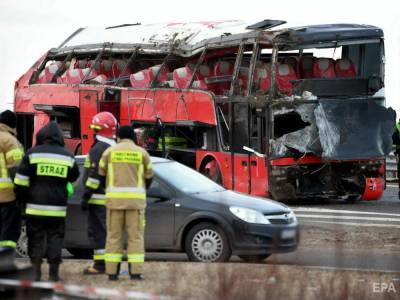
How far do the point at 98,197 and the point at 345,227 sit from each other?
24.2 ft

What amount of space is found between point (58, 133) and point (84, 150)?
16.2m

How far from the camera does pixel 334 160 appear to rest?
23891 mm

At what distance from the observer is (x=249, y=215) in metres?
15.3

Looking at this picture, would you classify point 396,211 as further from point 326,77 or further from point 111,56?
point 111,56

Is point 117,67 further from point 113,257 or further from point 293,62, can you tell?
point 113,257

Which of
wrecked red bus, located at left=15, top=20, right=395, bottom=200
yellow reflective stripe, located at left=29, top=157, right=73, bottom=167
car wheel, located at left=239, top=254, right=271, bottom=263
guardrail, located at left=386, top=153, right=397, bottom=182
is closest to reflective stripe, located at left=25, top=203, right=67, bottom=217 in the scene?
yellow reflective stripe, located at left=29, top=157, right=73, bottom=167

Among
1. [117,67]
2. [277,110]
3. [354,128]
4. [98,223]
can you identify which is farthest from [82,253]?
[117,67]

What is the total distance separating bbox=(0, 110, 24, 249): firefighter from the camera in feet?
45.3

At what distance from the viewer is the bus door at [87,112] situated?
29.0m

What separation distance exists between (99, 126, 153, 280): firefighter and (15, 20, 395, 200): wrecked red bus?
10.5 meters

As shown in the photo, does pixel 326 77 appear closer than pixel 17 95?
Yes

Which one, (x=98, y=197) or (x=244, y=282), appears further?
(x=98, y=197)

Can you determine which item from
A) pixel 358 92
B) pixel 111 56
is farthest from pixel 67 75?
pixel 358 92

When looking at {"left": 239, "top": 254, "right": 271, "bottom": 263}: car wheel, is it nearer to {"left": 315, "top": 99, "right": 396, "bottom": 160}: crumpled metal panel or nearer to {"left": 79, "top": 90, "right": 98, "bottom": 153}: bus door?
{"left": 315, "top": 99, "right": 396, "bottom": 160}: crumpled metal panel
